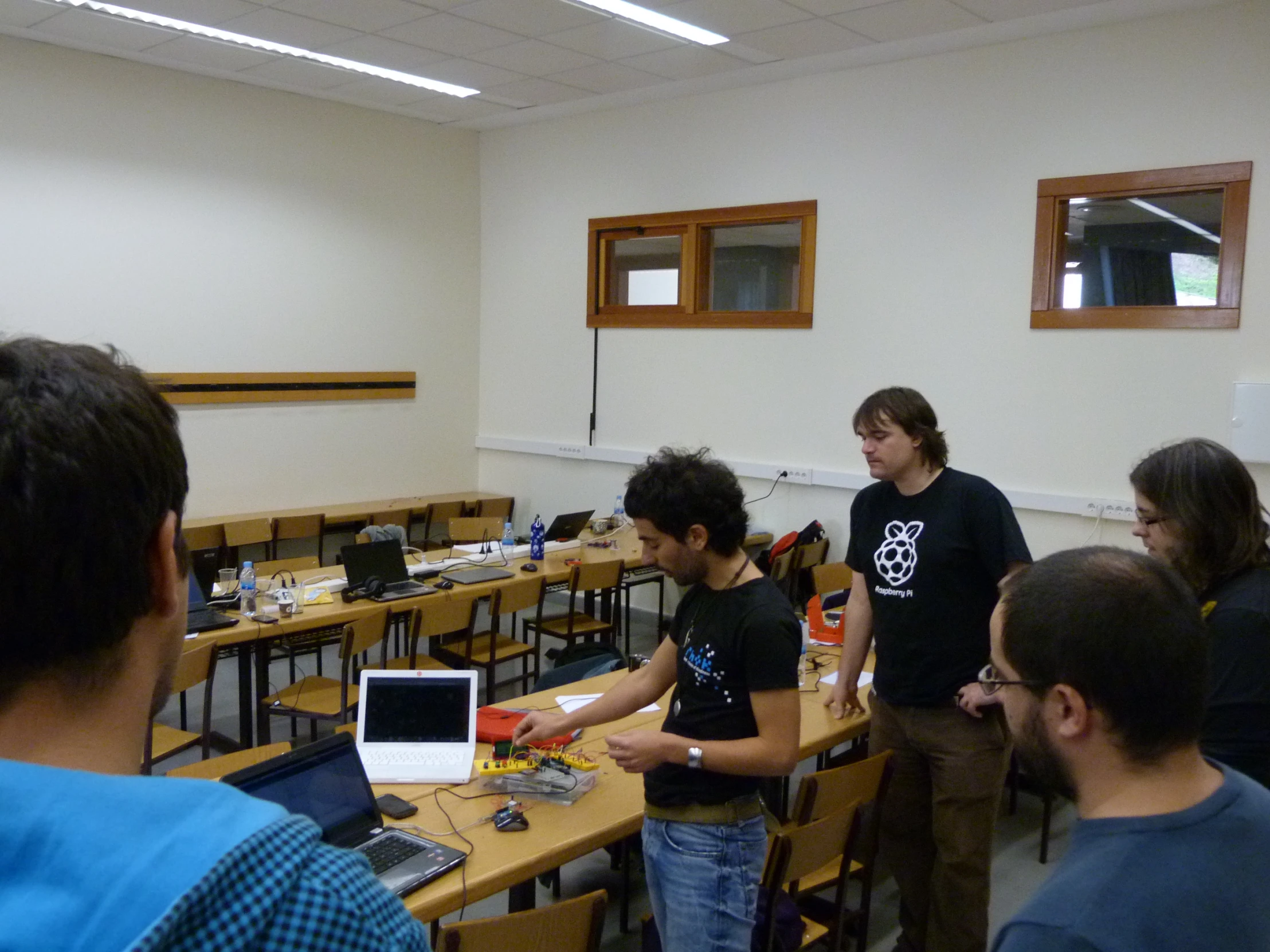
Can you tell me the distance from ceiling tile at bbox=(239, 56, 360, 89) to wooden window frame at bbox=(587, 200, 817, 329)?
2.02m

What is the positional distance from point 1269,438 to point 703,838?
4.06 metres

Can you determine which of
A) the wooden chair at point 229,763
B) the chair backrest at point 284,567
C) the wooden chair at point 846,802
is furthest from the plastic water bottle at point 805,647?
the chair backrest at point 284,567

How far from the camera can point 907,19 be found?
17.1 ft

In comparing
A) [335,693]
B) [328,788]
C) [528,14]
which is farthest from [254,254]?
[328,788]

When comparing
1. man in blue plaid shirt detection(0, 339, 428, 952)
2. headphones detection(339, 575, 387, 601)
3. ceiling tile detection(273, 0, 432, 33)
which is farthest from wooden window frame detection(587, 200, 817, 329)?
man in blue plaid shirt detection(0, 339, 428, 952)

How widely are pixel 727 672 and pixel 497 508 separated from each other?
6.19 metres

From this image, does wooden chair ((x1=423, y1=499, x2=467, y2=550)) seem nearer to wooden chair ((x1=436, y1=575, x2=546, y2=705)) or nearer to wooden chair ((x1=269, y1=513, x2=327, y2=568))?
wooden chair ((x1=269, y1=513, x2=327, y2=568))

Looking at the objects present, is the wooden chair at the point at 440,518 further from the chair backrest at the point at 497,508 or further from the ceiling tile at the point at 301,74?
the ceiling tile at the point at 301,74

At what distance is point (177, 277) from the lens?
681cm

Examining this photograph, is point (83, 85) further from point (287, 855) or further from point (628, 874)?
point (287, 855)

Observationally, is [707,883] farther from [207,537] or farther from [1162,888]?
[207,537]

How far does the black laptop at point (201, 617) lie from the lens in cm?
420

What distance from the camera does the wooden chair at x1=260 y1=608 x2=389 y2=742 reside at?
419cm

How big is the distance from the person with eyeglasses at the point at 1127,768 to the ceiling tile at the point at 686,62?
17.4ft
